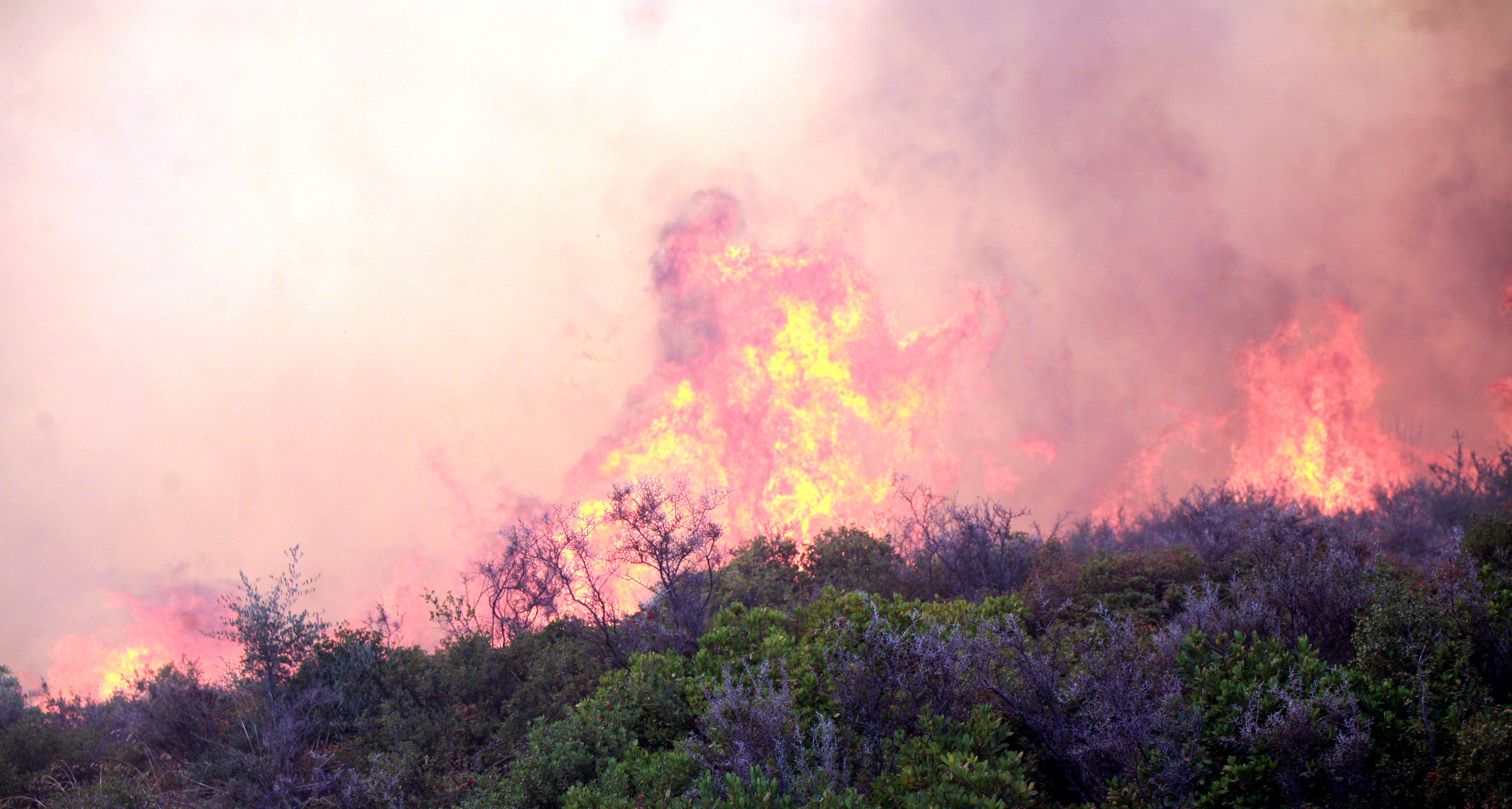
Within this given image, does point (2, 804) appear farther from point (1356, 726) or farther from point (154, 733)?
point (1356, 726)

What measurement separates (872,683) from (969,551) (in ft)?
25.6

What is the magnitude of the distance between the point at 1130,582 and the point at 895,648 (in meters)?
7.18

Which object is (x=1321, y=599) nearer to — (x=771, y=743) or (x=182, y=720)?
(x=771, y=743)

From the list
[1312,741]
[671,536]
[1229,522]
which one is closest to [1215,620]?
[1312,741]

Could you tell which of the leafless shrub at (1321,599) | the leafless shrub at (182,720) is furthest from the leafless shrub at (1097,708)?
the leafless shrub at (182,720)

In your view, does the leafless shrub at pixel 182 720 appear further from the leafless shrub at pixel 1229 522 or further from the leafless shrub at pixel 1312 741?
the leafless shrub at pixel 1229 522

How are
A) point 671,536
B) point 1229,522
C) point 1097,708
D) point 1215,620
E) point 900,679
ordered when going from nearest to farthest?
point 1097,708
point 900,679
point 1215,620
point 671,536
point 1229,522

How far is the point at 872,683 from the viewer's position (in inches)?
308

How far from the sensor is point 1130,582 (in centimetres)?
1330

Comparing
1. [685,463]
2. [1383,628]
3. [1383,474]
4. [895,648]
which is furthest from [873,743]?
[1383,474]

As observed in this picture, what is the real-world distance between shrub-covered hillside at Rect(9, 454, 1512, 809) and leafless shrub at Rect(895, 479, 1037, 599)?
0.19 ft

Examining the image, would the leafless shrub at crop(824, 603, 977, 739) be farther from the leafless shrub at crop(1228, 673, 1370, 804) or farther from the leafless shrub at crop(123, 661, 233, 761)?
the leafless shrub at crop(123, 661, 233, 761)

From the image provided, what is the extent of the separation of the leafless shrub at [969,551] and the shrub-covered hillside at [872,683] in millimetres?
57

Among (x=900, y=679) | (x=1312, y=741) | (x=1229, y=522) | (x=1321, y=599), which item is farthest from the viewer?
(x=1229, y=522)
